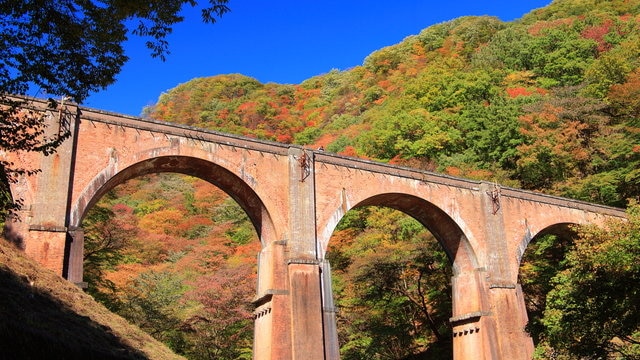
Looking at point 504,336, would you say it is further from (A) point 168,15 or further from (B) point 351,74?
(B) point 351,74

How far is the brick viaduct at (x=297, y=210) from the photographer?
14805 mm

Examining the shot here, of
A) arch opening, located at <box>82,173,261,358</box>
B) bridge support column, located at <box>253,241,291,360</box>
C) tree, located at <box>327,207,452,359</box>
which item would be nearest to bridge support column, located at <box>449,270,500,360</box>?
tree, located at <box>327,207,452,359</box>

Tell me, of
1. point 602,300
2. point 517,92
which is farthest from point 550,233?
point 517,92

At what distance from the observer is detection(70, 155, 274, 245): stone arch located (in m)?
15.4

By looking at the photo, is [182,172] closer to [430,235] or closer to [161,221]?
[430,235]

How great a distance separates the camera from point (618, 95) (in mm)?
31453

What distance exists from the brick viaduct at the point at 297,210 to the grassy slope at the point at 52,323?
138 centimetres

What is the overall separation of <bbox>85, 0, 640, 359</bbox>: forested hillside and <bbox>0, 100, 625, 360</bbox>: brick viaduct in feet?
10.7

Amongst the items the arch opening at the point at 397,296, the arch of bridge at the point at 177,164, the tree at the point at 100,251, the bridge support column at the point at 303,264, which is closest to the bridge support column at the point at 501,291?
the arch opening at the point at 397,296

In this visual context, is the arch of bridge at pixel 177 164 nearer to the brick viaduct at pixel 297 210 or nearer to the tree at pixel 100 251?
the brick viaduct at pixel 297 210

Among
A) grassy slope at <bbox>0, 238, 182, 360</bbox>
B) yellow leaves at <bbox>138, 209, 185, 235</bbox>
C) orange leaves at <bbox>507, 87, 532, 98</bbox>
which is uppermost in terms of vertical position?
orange leaves at <bbox>507, 87, 532, 98</bbox>

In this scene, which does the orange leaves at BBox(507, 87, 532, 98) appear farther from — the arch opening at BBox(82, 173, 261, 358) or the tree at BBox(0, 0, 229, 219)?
the tree at BBox(0, 0, 229, 219)

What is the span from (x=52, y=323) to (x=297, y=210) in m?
8.92

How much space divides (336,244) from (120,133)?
17.1 metres
